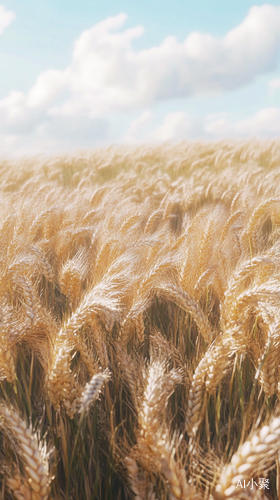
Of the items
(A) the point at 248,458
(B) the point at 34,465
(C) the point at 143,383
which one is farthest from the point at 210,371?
(B) the point at 34,465

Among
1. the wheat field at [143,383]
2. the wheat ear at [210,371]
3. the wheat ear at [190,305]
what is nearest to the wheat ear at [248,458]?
the wheat field at [143,383]

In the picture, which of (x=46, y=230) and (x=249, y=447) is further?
(x=46, y=230)

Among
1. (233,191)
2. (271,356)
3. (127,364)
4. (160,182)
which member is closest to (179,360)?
(127,364)

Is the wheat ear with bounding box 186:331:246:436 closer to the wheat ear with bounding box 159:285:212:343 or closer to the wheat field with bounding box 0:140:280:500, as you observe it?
the wheat field with bounding box 0:140:280:500

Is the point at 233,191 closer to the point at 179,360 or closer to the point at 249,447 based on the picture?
the point at 179,360

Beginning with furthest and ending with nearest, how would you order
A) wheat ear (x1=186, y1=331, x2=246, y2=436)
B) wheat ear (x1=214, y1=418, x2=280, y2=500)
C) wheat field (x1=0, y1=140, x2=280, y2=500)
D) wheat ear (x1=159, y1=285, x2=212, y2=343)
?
wheat ear (x1=159, y1=285, x2=212, y2=343)
wheat ear (x1=186, y1=331, x2=246, y2=436)
wheat field (x1=0, y1=140, x2=280, y2=500)
wheat ear (x1=214, y1=418, x2=280, y2=500)

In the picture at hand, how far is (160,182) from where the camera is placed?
510 centimetres

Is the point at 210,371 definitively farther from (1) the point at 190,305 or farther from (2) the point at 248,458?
(2) the point at 248,458

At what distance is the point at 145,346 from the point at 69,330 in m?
0.74

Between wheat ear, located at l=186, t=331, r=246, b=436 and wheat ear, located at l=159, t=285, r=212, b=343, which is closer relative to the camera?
wheat ear, located at l=186, t=331, r=246, b=436

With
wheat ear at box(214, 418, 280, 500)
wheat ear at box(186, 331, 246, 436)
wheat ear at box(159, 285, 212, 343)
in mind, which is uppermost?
wheat ear at box(159, 285, 212, 343)

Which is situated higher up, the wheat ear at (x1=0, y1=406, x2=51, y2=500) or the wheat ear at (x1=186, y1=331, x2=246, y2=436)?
the wheat ear at (x1=186, y1=331, x2=246, y2=436)

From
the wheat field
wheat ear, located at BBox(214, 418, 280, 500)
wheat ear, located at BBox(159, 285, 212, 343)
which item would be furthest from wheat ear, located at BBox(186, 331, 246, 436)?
wheat ear, located at BBox(214, 418, 280, 500)

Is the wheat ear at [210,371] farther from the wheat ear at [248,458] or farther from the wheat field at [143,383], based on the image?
the wheat ear at [248,458]
